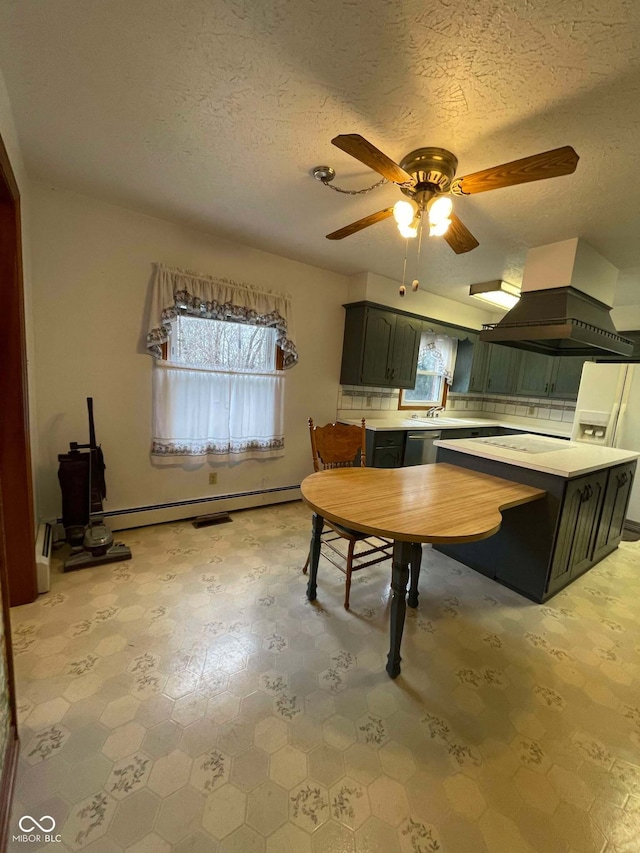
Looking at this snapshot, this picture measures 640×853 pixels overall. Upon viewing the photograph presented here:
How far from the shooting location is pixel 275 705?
54.9 inches

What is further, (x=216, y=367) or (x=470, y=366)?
(x=470, y=366)

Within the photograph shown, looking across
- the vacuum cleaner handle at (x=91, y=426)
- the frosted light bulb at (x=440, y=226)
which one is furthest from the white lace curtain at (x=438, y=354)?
the vacuum cleaner handle at (x=91, y=426)

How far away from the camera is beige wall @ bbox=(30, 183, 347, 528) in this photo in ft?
7.48

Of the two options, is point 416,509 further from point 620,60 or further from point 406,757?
point 620,60

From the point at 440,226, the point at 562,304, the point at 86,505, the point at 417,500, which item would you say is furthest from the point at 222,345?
the point at 562,304

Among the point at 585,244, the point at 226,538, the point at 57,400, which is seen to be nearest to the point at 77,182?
the point at 57,400

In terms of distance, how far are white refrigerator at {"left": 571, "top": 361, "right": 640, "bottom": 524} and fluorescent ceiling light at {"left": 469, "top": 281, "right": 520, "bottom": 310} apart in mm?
1099

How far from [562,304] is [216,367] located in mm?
2599

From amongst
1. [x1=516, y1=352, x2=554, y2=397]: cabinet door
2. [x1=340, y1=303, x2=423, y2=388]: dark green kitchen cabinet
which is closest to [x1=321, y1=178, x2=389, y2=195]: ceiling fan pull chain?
[x1=340, y1=303, x2=423, y2=388]: dark green kitchen cabinet

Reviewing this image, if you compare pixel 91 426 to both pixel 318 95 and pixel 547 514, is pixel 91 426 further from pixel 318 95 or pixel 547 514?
pixel 547 514

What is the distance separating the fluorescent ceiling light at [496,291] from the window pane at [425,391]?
1.21m

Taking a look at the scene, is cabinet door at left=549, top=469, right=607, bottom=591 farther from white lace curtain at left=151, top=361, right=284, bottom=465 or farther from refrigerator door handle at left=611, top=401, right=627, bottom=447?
white lace curtain at left=151, top=361, right=284, bottom=465

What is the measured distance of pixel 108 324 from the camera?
2.49 metres

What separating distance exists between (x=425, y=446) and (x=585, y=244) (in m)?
2.24
